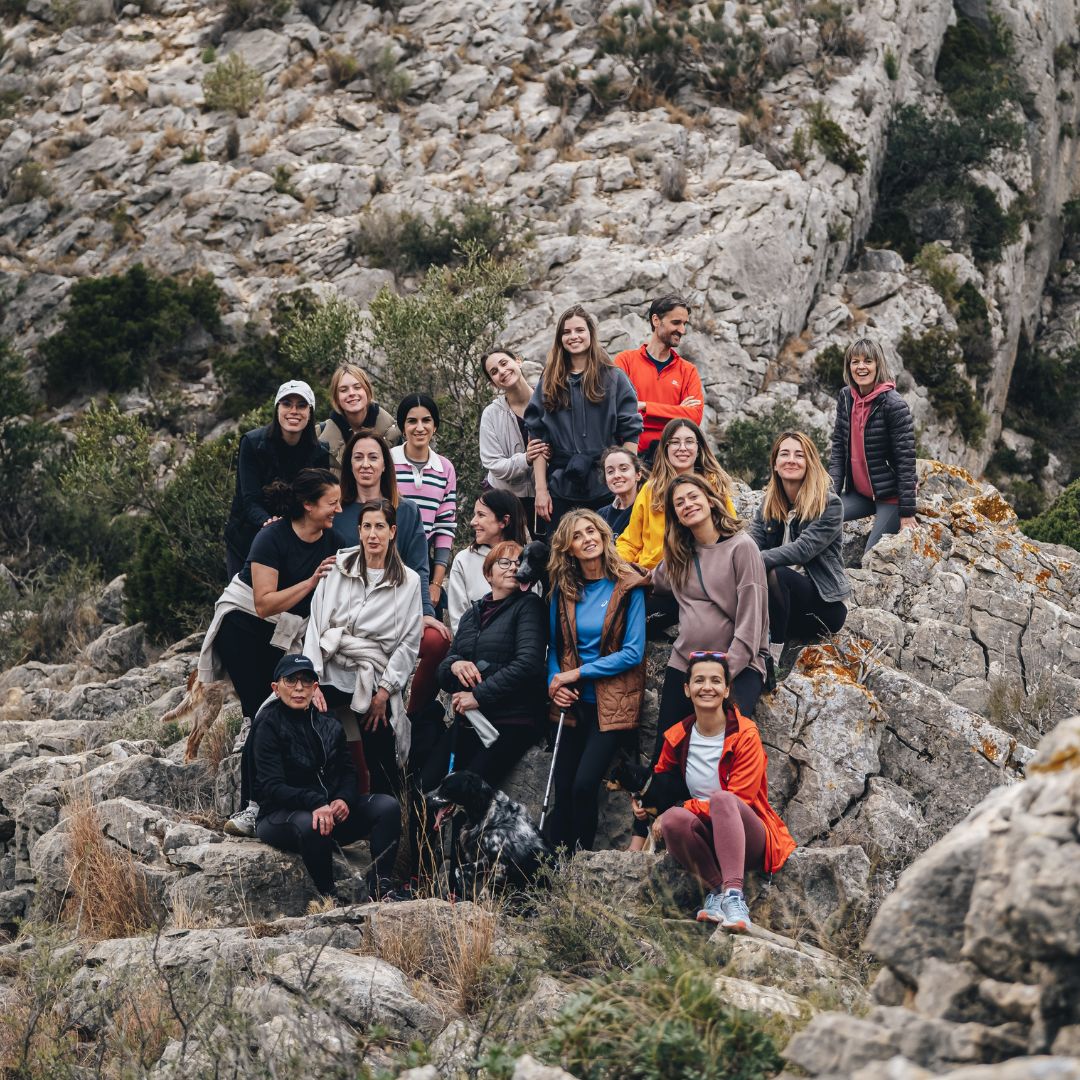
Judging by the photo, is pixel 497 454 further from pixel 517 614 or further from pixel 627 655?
pixel 627 655

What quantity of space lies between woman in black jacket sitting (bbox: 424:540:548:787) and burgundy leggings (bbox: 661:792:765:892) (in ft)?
4.67

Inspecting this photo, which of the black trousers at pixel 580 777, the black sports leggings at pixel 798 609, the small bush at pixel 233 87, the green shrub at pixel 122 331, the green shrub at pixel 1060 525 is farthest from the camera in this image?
the small bush at pixel 233 87

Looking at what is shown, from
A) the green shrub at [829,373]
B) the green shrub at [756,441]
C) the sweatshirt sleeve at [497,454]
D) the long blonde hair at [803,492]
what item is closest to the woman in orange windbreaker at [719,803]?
the long blonde hair at [803,492]

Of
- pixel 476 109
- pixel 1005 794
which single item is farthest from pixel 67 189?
pixel 1005 794

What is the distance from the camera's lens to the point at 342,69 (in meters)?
28.0

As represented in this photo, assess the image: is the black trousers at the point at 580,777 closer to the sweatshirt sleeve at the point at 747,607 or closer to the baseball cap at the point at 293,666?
the sweatshirt sleeve at the point at 747,607

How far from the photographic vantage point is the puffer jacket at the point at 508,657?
7293 millimetres

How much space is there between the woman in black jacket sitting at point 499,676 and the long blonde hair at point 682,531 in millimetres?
855

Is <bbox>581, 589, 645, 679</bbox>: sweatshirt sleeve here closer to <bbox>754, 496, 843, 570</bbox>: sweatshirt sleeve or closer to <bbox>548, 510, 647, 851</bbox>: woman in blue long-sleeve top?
<bbox>548, 510, 647, 851</bbox>: woman in blue long-sleeve top

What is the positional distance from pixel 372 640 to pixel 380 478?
1.17 meters

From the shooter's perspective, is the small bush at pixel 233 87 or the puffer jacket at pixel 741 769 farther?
the small bush at pixel 233 87

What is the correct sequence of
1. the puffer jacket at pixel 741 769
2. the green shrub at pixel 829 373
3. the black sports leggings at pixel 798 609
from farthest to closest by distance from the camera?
the green shrub at pixel 829 373
the black sports leggings at pixel 798 609
the puffer jacket at pixel 741 769

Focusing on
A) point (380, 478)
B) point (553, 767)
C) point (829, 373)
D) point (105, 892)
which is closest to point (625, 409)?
point (380, 478)

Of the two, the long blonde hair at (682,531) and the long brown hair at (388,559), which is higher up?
the long blonde hair at (682,531)
